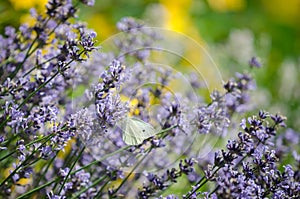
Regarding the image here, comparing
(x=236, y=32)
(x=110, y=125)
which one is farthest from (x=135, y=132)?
(x=236, y=32)

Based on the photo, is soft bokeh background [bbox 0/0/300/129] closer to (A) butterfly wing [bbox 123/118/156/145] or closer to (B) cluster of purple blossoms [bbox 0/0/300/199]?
(B) cluster of purple blossoms [bbox 0/0/300/199]

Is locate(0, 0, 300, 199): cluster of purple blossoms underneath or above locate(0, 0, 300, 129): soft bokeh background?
underneath

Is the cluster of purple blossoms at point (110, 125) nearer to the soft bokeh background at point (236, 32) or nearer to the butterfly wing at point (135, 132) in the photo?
the butterfly wing at point (135, 132)

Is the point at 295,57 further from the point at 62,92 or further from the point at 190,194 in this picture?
the point at 190,194

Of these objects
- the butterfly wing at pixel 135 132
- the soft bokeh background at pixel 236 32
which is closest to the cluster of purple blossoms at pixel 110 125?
the butterfly wing at pixel 135 132

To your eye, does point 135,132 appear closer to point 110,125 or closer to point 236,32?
point 110,125

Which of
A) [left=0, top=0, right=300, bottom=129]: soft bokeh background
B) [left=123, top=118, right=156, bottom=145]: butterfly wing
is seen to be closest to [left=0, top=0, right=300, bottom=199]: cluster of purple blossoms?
[left=123, top=118, right=156, bottom=145]: butterfly wing
